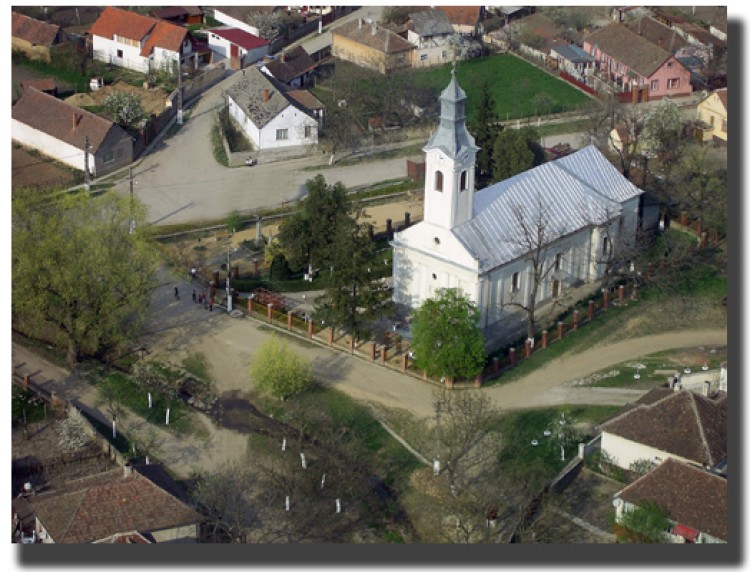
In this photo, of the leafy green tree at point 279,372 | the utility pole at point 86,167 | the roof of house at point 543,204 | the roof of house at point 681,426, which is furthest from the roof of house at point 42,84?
the roof of house at point 681,426

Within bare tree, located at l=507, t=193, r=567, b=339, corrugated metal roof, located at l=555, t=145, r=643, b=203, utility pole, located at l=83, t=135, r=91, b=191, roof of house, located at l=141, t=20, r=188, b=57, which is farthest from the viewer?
roof of house, located at l=141, t=20, r=188, b=57

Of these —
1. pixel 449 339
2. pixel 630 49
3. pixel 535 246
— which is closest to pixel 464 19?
pixel 630 49

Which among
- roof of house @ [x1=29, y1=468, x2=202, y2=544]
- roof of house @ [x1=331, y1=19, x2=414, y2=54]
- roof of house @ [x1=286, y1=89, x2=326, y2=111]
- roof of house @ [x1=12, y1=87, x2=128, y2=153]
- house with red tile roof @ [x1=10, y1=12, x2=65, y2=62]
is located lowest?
roof of house @ [x1=29, y1=468, x2=202, y2=544]

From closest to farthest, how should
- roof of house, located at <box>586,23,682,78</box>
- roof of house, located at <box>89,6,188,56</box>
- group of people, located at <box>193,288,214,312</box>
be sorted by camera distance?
group of people, located at <box>193,288,214,312</box> → roof of house, located at <box>586,23,682,78</box> → roof of house, located at <box>89,6,188,56</box>

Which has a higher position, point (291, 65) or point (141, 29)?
point (141, 29)

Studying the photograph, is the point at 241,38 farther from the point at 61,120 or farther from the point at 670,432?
the point at 670,432

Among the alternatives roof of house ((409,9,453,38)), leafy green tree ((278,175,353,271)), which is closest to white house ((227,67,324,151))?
Answer: roof of house ((409,9,453,38))

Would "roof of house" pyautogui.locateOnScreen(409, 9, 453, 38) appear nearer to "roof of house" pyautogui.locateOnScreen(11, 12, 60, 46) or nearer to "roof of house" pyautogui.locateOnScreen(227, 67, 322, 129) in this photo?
"roof of house" pyautogui.locateOnScreen(227, 67, 322, 129)
